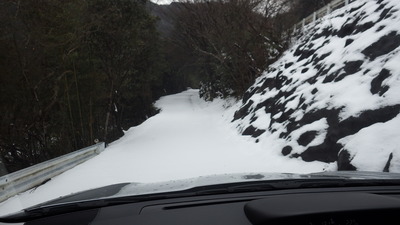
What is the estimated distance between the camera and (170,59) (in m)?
44.2

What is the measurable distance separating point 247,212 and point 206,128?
14137 millimetres

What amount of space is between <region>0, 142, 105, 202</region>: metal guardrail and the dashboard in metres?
4.77

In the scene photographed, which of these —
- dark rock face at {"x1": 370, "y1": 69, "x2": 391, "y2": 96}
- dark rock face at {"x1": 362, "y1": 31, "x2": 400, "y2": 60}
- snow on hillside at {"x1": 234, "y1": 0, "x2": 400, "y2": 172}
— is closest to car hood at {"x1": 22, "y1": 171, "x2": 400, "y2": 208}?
snow on hillside at {"x1": 234, "y1": 0, "x2": 400, "y2": 172}

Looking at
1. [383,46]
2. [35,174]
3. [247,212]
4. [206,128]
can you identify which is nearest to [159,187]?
[247,212]

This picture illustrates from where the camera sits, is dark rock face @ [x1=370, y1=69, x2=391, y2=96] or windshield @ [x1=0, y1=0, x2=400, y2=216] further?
dark rock face @ [x1=370, y1=69, x2=391, y2=96]

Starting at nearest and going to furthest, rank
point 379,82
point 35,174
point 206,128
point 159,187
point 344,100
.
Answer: point 159,187 < point 35,174 < point 379,82 < point 344,100 < point 206,128

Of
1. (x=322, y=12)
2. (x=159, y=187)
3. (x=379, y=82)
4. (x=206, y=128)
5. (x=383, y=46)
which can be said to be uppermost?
(x=322, y=12)

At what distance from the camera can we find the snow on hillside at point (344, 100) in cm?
547

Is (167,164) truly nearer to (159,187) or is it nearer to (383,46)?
(159,187)

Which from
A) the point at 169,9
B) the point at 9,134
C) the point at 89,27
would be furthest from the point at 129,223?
the point at 169,9

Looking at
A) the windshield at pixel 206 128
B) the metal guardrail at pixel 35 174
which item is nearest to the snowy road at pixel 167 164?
the windshield at pixel 206 128

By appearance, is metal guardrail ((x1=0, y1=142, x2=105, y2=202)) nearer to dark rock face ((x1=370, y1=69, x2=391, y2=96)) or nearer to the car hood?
the car hood

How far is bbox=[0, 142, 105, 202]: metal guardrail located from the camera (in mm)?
5801

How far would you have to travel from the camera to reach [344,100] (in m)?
7.54
